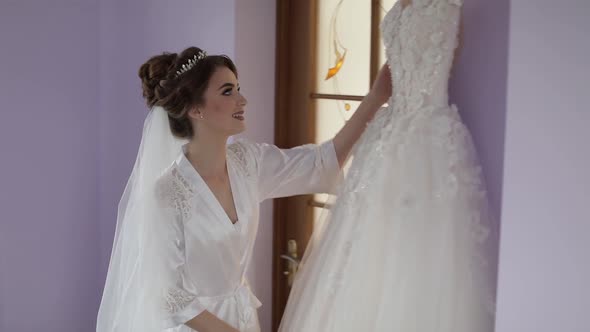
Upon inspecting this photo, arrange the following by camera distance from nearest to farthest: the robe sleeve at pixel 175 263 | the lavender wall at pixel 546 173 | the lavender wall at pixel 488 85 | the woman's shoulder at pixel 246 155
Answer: the lavender wall at pixel 546 173, the lavender wall at pixel 488 85, the robe sleeve at pixel 175 263, the woman's shoulder at pixel 246 155

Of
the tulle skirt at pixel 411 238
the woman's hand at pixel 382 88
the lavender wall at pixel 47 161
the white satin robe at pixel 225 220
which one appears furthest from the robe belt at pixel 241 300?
the lavender wall at pixel 47 161

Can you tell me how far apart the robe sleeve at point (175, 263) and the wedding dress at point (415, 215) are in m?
0.42

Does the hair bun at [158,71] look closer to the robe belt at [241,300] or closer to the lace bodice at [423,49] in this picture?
the robe belt at [241,300]

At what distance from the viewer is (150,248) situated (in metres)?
1.83

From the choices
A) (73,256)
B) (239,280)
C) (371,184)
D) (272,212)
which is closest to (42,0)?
(73,256)

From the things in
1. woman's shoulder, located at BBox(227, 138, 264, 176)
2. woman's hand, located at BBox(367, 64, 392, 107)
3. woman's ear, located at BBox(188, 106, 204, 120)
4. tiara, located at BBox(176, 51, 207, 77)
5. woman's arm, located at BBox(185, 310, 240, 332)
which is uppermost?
tiara, located at BBox(176, 51, 207, 77)

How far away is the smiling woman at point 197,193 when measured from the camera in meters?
1.83

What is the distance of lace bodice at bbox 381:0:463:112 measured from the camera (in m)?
1.40

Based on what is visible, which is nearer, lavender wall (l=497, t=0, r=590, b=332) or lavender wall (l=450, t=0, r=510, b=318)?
lavender wall (l=497, t=0, r=590, b=332)

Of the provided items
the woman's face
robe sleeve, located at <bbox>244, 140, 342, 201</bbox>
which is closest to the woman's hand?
robe sleeve, located at <bbox>244, 140, 342, 201</bbox>

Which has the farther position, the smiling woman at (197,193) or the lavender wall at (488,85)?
the smiling woman at (197,193)

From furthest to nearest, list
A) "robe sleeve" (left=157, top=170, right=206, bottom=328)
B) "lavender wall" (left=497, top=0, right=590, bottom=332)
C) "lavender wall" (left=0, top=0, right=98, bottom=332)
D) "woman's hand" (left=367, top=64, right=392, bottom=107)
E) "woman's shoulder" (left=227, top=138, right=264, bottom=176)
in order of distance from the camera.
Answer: "lavender wall" (left=0, top=0, right=98, bottom=332) < "woman's shoulder" (left=227, top=138, right=264, bottom=176) < "robe sleeve" (left=157, top=170, right=206, bottom=328) < "woman's hand" (left=367, top=64, right=392, bottom=107) < "lavender wall" (left=497, top=0, right=590, bottom=332)

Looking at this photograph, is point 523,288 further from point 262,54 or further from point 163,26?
point 163,26

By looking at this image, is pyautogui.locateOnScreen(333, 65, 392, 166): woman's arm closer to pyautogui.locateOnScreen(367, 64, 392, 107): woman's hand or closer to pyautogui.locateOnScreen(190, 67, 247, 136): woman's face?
pyautogui.locateOnScreen(367, 64, 392, 107): woman's hand
